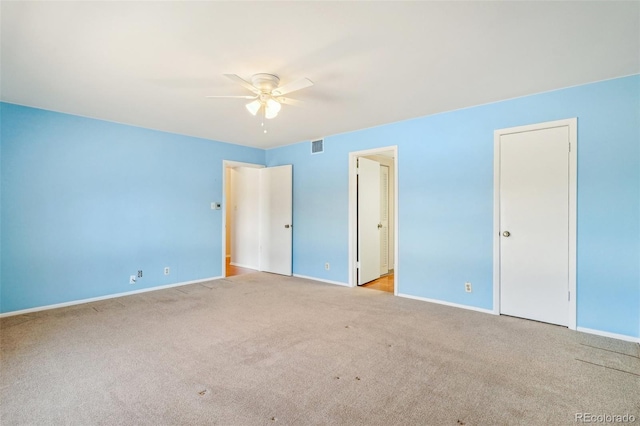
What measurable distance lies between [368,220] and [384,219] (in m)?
0.78

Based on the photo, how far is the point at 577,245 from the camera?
10.0 ft

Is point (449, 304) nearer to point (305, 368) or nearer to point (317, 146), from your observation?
point (305, 368)

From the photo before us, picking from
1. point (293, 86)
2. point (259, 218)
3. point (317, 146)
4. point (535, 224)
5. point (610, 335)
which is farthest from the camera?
point (259, 218)

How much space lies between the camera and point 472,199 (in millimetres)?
3707

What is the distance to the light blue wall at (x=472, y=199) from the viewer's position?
9.34ft

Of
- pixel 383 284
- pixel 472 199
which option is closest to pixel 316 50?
pixel 472 199

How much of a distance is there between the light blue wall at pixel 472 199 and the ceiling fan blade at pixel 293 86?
2.13 metres

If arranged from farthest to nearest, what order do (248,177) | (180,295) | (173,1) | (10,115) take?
(248,177) → (180,295) → (10,115) → (173,1)

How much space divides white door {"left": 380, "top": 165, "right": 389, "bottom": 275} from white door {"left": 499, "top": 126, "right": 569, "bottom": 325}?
7.93 feet

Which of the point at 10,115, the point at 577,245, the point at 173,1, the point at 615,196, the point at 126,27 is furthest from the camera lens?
the point at 10,115

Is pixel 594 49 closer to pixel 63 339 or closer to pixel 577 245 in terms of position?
pixel 577 245

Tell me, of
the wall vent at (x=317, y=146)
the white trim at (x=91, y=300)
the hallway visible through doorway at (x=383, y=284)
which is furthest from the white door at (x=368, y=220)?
the white trim at (x=91, y=300)

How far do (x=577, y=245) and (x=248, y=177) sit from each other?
552 cm

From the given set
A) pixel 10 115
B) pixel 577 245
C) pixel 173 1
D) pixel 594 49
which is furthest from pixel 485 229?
pixel 10 115
